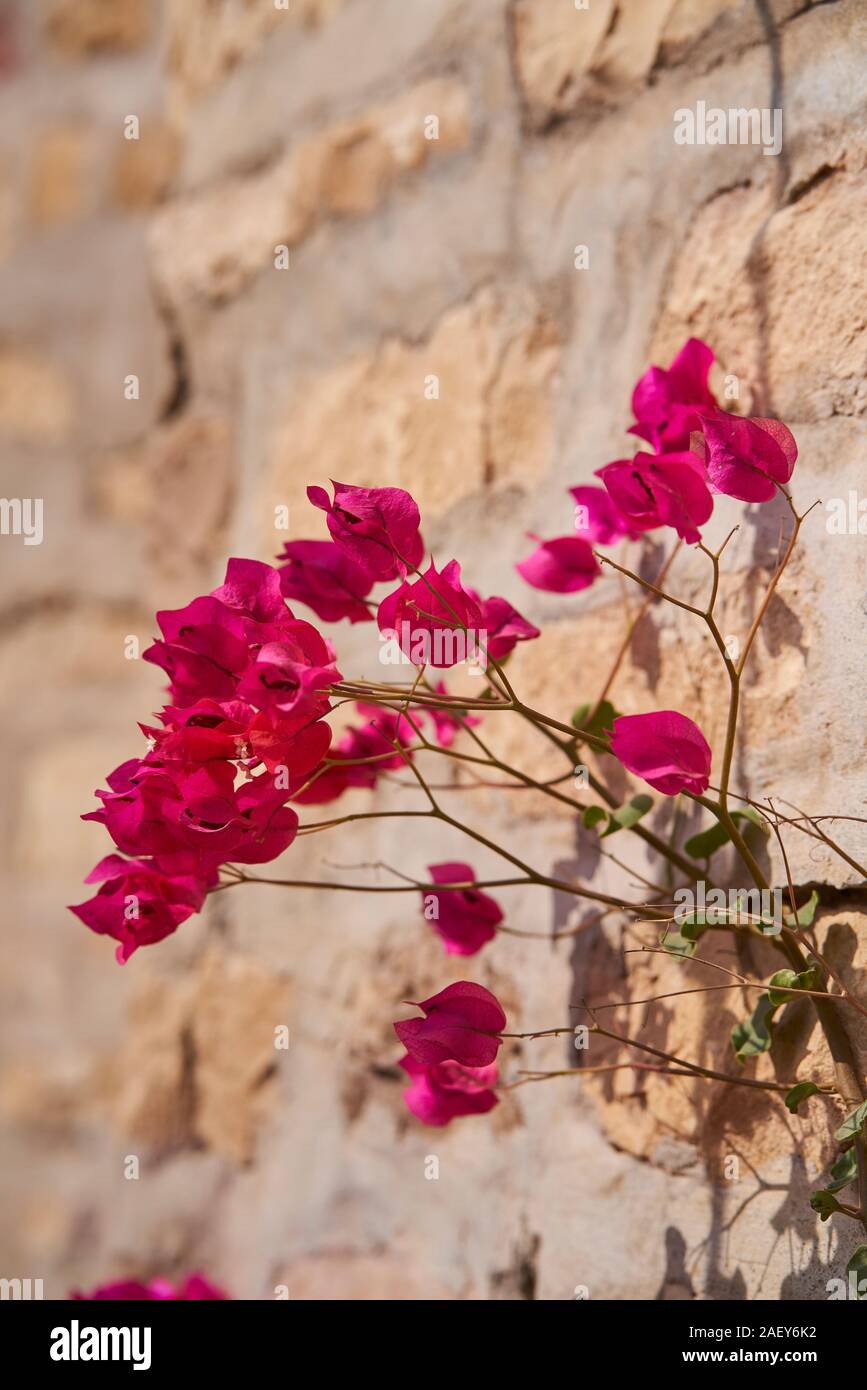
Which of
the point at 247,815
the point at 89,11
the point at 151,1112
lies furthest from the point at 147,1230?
the point at 89,11

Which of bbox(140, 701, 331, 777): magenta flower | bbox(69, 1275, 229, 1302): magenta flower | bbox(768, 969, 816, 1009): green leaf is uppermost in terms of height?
bbox(140, 701, 331, 777): magenta flower

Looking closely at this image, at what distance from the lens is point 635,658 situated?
89cm

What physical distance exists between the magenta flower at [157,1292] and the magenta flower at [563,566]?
1.79 feet

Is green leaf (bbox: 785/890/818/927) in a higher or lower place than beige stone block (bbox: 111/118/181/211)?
lower

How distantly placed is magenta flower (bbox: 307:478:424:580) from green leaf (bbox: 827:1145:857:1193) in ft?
1.21

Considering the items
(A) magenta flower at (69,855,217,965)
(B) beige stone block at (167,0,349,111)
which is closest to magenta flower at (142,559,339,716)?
(A) magenta flower at (69,855,217,965)

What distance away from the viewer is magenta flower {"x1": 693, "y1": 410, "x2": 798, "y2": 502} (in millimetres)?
636

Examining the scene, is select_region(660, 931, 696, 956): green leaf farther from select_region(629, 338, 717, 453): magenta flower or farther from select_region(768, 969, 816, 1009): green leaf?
select_region(629, 338, 717, 453): magenta flower

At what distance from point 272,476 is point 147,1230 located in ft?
2.50

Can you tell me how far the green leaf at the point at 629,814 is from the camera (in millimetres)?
751

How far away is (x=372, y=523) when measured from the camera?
2.19 feet

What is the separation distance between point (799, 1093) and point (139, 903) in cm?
36

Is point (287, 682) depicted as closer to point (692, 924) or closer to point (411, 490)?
point (692, 924)

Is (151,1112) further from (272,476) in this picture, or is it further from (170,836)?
(170,836)
